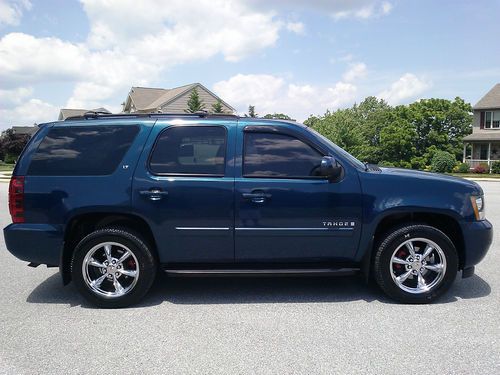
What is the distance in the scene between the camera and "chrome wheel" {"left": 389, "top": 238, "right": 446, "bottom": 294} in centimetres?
448

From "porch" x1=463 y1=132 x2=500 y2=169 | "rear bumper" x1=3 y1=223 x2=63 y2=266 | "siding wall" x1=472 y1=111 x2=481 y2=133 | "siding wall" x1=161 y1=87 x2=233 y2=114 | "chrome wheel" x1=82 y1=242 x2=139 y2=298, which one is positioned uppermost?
"siding wall" x1=161 y1=87 x2=233 y2=114

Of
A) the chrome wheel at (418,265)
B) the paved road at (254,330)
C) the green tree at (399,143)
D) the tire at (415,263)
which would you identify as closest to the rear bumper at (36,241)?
the paved road at (254,330)

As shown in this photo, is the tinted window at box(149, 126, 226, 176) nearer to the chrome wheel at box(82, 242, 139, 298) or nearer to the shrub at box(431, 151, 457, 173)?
the chrome wheel at box(82, 242, 139, 298)

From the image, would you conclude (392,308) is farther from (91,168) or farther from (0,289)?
(0,289)

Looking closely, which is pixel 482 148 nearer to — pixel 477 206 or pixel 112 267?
pixel 477 206

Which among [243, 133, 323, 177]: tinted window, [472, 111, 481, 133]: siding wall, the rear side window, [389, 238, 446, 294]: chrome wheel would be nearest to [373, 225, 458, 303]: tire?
[389, 238, 446, 294]: chrome wheel

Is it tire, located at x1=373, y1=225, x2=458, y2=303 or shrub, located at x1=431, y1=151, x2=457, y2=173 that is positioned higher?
shrub, located at x1=431, y1=151, x2=457, y2=173

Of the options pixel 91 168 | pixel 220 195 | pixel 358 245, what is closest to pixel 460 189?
pixel 358 245

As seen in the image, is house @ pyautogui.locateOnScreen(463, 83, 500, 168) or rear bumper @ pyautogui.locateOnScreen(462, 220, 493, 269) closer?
rear bumper @ pyautogui.locateOnScreen(462, 220, 493, 269)

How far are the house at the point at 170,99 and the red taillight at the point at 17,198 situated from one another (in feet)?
118

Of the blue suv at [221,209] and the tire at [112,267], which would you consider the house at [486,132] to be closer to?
the blue suv at [221,209]

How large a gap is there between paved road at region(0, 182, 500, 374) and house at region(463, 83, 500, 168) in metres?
38.5

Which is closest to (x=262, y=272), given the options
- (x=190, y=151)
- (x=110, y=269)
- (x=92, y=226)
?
(x=190, y=151)

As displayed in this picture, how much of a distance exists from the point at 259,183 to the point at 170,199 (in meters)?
Answer: 0.92
